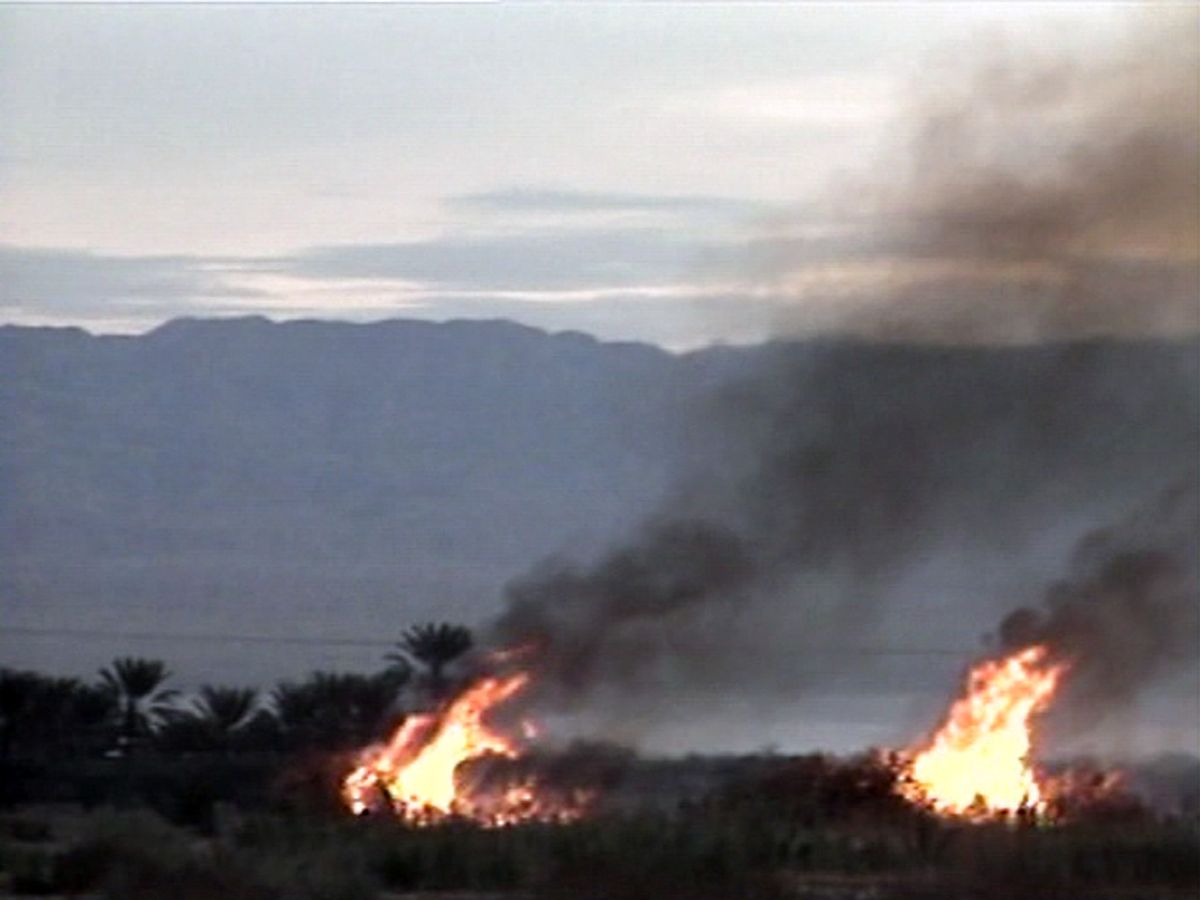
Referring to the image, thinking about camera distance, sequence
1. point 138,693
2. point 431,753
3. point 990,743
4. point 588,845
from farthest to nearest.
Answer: point 138,693 < point 431,753 < point 990,743 < point 588,845

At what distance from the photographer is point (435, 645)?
7262 cm

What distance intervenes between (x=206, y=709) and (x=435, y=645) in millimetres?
6788

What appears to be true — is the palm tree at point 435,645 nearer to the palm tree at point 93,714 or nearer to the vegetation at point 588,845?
the vegetation at point 588,845

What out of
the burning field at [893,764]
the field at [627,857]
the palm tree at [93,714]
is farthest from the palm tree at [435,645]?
the field at [627,857]

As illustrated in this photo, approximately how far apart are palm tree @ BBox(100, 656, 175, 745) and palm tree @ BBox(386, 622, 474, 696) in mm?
5760

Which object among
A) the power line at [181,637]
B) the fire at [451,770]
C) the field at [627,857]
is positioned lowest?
→ the field at [627,857]

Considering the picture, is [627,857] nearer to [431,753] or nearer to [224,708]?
[431,753]

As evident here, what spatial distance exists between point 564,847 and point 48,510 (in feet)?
277

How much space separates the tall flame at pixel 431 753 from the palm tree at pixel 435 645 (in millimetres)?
11377

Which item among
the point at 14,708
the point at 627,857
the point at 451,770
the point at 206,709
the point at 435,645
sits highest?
the point at 435,645

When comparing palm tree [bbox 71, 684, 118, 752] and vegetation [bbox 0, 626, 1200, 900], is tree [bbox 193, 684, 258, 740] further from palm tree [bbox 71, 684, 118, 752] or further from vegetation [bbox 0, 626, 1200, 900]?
vegetation [bbox 0, 626, 1200, 900]

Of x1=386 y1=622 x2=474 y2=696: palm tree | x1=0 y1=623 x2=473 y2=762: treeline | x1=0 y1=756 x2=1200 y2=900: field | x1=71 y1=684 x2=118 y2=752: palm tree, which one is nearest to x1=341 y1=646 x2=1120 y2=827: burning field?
x1=0 y1=756 x2=1200 y2=900: field

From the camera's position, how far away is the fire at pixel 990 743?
181 ft

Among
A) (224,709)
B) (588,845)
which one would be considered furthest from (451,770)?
(224,709)
